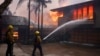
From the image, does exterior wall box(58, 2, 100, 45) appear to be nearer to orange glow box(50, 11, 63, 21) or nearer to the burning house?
the burning house

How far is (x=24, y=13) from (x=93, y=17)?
5590cm

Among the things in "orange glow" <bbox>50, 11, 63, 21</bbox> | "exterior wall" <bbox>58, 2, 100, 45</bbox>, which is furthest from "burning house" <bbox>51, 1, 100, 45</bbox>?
"orange glow" <bbox>50, 11, 63, 21</bbox>

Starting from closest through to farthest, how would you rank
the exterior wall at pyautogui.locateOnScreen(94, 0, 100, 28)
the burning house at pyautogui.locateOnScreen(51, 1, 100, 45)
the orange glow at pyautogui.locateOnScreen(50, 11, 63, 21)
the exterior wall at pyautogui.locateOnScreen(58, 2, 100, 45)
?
the exterior wall at pyautogui.locateOnScreen(58, 2, 100, 45) → the burning house at pyautogui.locateOnScreen(51, 1, 100, 45) → the exterior wall at pyautogui.locateOnScreen(94, 0, 100, 28) → the orange glow at pyautogui.locateOnScreen(50, 11, 63, 21)

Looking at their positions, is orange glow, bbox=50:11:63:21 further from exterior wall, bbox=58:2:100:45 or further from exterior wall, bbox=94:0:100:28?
exterior wall, bbox=94:0:100:28

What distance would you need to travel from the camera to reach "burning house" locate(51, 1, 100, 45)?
29.4 meters

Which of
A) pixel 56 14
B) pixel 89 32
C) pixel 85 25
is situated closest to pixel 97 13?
pixel 89 32

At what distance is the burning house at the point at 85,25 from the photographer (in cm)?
2938

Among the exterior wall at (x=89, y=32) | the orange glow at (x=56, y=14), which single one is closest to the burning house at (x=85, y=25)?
the exterior wall at (x=89, y=32)

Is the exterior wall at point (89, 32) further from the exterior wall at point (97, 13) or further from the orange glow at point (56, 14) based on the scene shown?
the orange glow at point (56, 14)

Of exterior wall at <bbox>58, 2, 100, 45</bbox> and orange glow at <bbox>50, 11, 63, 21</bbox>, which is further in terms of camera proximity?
orange glow at <bbox>50, 11, 63, 21</bbox>

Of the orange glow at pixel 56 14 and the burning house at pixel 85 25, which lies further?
the orange glow at pixel 56 14

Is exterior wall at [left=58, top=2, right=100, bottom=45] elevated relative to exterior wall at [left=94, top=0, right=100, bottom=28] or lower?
lower

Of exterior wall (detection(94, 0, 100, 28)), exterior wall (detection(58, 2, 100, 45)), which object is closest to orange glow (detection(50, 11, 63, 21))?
exterior wall (detection(58, 2, 100, 45))

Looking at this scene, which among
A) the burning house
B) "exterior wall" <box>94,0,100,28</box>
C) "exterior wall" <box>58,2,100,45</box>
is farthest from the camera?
"exterior wall" <box>94,0,100,28</box>
